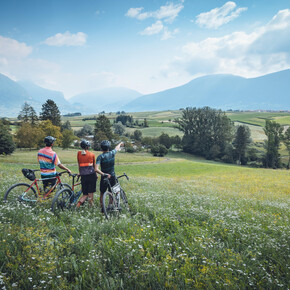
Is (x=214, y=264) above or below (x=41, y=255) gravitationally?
below

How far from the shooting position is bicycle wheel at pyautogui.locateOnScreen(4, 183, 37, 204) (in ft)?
22.3

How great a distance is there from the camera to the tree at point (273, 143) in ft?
228

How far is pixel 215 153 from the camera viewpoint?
81.7 m

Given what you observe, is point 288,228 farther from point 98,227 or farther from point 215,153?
point 215,153

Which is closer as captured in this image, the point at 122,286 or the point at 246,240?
the point at 122,286

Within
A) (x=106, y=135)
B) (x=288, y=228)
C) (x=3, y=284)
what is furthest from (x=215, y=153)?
(x=3, y=284)

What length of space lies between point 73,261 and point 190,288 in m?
2.18

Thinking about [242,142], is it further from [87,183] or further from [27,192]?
[27,192]

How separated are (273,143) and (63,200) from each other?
79.6 m

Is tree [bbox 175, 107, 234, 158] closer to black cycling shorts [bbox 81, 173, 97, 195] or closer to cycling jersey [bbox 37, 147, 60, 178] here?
black cycling shorts [bbox 81, 173, 97, 195]

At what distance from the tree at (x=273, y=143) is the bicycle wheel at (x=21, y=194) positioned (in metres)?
79.4

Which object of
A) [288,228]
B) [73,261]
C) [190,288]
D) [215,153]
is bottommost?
[215,153]

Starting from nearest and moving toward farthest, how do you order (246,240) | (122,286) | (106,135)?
(122,286) → (246,240) → (106,135)

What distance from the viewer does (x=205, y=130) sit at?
87750mm
